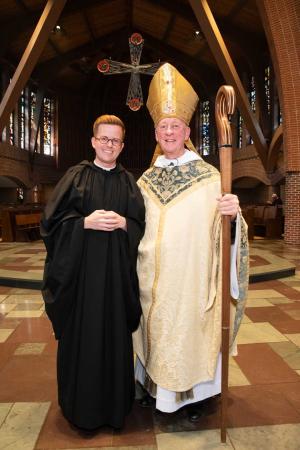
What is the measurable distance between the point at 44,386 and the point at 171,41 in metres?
15.7

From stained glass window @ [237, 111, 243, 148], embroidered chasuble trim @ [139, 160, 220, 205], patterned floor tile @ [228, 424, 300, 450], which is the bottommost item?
patterned floor tile @ [228, 424, 300, 450]

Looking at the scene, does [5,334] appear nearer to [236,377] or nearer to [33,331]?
[33,331]

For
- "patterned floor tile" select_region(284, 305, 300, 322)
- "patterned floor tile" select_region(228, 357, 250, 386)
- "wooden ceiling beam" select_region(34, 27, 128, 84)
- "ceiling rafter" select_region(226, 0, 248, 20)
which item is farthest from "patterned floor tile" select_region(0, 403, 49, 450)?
"wooden ceiling beam" select_region(34, 27, 128, 84)

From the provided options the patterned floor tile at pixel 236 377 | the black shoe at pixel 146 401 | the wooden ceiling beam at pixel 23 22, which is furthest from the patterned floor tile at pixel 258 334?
the wooden ceiling beam at pixel 23 22

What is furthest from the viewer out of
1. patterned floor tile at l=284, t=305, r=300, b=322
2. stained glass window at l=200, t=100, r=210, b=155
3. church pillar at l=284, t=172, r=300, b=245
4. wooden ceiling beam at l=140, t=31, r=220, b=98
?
stained glass window at l=200, t=100, r=210, b=155

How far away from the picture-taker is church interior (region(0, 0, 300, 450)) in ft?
7.33

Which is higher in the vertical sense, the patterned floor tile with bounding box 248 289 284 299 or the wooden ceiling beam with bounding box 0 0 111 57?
the wooden ceiling beam with bounding box 0 0 111 57

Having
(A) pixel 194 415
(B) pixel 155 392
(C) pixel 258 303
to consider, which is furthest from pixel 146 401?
(C) pixel 258 303

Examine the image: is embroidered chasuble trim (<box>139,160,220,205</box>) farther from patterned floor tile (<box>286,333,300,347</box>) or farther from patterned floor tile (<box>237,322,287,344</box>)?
patterned floor tile (<box>286,333,300,347</box>)

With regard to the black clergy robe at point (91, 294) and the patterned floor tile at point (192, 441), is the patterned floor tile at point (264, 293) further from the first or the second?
the black clergy robe at point (91, 294)

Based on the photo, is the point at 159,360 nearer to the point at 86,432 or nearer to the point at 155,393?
the point at 155,393

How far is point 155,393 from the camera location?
2.26 metres

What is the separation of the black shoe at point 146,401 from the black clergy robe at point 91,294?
0.28 metres

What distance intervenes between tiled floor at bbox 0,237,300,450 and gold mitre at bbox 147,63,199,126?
66.5 inches
